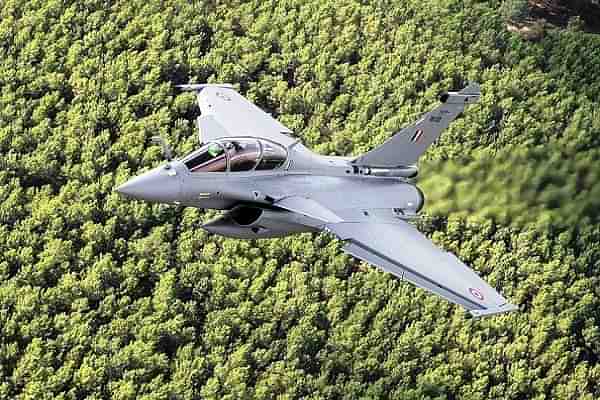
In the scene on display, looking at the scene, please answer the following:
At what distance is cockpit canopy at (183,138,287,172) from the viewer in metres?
44.1

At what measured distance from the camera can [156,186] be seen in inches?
1690

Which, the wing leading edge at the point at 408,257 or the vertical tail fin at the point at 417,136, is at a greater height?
the vertical tail fin at the point at 417,136

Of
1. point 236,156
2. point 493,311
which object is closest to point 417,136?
point 236,156

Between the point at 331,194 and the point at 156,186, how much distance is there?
765cm

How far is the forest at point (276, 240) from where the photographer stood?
50438mm

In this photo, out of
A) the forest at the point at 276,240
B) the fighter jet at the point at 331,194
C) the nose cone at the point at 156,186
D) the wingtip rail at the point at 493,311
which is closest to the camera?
the wingtip rail at the point at 493,311

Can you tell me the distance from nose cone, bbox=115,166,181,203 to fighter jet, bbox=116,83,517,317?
38 mm

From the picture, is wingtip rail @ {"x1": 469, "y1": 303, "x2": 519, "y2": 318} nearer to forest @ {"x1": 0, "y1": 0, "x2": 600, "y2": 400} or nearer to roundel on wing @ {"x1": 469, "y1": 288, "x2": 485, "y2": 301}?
roundel on wing @ {"x1": 469, "y1": 288, "x2": 485, "y2": 301}

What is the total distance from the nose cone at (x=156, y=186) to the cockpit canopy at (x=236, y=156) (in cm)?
92

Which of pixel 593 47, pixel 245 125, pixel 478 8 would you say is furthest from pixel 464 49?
pixel 245 125

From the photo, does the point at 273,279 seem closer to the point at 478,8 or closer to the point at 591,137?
the point at 591,137

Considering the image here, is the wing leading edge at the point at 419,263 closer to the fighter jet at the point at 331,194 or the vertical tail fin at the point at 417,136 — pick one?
the fighter jet at the point at 331,194

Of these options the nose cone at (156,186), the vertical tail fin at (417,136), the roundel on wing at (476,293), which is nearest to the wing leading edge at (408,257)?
the roundel on wing at (476,293)

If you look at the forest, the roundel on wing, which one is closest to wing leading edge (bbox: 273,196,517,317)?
the roundel on wing
